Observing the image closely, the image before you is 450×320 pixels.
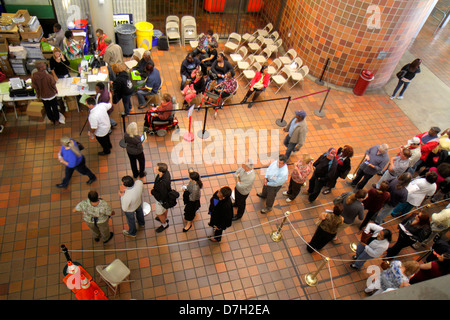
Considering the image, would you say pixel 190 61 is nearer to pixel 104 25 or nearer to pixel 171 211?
pixel 104 25

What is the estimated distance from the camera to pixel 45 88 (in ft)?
23.6

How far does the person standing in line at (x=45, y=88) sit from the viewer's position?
23.0 ft

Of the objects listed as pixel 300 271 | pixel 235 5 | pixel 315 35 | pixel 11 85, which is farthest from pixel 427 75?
pixel 11 85

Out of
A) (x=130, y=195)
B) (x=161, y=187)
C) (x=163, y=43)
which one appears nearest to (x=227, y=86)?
(x=163, y=43)

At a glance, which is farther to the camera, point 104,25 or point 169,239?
point 104,25

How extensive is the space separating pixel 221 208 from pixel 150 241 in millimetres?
1662

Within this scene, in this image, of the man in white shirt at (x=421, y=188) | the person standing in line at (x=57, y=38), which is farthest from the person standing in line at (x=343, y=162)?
the person standing in line at (x=57, y=38)

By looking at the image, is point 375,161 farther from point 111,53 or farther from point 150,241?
point 111,53

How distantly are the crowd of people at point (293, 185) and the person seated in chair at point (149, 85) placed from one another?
3cm

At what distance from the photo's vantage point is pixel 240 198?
6344 mm

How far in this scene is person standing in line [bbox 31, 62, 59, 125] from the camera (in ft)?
23.0

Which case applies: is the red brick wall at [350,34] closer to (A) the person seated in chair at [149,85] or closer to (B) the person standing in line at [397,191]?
(B) the person standing in line at [397,191]

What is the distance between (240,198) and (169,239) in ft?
5.15
